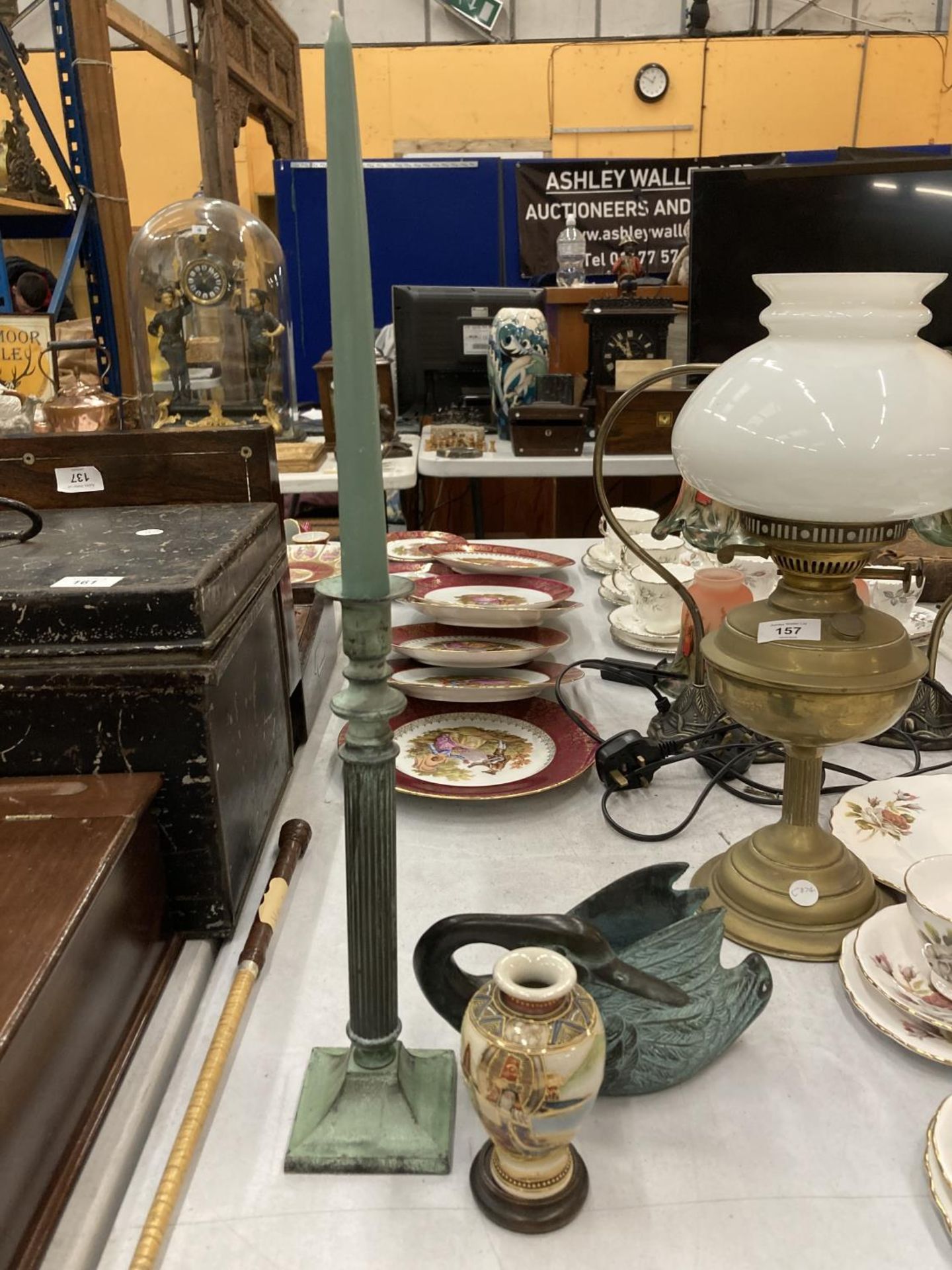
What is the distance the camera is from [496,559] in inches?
53.0

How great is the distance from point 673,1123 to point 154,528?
525 mm

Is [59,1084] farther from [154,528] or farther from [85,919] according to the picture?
[154,528]

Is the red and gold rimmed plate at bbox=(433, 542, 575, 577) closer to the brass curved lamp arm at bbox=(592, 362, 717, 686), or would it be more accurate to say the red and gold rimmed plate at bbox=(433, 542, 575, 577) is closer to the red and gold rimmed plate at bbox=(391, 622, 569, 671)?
the red and gold rimmed plate at bbox=(391, 622, 569, 671)

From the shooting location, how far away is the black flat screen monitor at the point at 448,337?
2.54 meters

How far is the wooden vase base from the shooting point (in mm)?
444

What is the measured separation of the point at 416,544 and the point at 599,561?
0.90 feet

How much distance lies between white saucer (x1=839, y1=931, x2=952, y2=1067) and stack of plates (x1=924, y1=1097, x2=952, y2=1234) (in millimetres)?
42

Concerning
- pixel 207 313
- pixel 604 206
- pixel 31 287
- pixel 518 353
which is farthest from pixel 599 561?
pixel 604 206

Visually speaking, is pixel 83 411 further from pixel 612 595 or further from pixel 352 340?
pixel 352 340

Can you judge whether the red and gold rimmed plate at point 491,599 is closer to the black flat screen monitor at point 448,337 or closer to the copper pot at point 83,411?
the copper pot at point 83,411

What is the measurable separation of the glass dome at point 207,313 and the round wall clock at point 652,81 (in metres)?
4.96

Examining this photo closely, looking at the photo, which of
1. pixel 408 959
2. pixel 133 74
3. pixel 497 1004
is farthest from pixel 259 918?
pixel 133 74

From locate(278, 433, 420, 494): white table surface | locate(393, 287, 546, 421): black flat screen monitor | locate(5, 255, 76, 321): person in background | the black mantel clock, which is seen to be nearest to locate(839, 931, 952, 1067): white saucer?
locate(278, 433, 420, 494): white table surface

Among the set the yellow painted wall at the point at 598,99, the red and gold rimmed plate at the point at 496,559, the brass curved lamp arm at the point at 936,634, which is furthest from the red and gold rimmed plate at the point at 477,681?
the yellow painted wall at the point at 598,99
